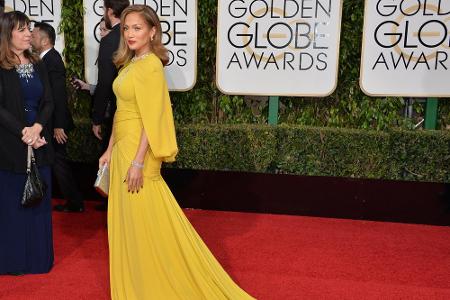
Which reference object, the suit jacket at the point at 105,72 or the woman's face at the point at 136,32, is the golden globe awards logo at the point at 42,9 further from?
the woman's face at the point at 136,32

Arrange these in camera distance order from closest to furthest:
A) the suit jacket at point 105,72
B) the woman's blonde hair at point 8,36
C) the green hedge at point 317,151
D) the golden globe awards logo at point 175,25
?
the woman's blonde hair at point 8,36 < the suit jacket at point 105,72 < the green hedge at point 317,151 < the golden globe awards logo at point 175,25

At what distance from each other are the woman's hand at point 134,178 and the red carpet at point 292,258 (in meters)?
0.94

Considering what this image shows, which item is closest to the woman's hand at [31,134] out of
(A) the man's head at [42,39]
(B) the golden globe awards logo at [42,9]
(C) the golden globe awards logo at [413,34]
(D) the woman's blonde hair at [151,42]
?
(D) the woman's blonde hair at [151,42]

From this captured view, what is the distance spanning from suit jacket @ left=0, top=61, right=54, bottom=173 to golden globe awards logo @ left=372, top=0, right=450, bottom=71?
10.6ft

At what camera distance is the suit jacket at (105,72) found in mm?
4168

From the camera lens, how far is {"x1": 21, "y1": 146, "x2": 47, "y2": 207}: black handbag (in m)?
3.36

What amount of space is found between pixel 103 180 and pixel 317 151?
9.19 ft

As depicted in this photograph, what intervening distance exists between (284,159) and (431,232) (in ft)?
5.07

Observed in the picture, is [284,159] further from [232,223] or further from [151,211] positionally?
[151,211]

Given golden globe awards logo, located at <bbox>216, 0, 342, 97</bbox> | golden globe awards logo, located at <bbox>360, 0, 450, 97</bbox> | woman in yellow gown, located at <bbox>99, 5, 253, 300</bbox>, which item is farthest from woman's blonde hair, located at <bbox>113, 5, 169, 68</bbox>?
golden globe awards logo, located at <bbox>360, 0, 450, 97</bbox>

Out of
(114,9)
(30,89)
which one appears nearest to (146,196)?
(30,89)

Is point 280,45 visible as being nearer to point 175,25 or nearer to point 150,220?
point 175,25

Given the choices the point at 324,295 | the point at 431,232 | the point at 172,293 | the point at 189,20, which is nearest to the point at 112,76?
the point at 189,20

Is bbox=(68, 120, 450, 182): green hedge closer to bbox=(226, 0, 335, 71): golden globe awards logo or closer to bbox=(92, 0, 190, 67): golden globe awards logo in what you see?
bbox=(226, 0, 335, 71): golden globe awards logo
